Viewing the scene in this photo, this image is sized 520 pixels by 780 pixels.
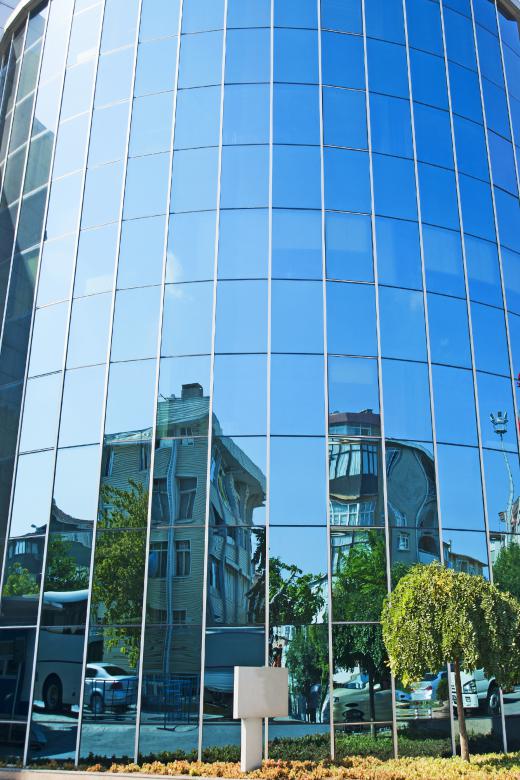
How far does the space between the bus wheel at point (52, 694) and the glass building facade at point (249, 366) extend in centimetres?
10

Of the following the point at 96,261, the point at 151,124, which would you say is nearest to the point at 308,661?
the point at 96,261

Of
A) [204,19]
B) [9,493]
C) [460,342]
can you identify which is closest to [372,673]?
[460,342]

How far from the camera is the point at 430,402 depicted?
2223cm

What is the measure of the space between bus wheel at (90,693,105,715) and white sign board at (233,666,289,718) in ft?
14.3

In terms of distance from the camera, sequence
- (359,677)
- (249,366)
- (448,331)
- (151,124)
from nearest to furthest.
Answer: (359,677)
(249,366)
(448,331)
(151,124)

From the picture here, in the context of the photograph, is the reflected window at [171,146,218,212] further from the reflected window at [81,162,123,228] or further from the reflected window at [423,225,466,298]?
the reflected window at [423,225,466,298]

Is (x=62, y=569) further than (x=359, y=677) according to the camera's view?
Yes

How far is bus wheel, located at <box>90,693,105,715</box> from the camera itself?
19.3m

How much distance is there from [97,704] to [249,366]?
9.50 meters

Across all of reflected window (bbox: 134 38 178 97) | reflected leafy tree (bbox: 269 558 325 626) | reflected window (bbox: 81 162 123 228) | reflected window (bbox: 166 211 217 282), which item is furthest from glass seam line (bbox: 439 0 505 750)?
reflected window (bbox: 81 162 123 228)

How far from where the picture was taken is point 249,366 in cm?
2162

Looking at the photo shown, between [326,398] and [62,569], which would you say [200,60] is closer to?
[326,398]

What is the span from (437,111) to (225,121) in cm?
718

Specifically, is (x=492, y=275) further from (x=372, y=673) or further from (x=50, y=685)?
(x=50, y=685)
